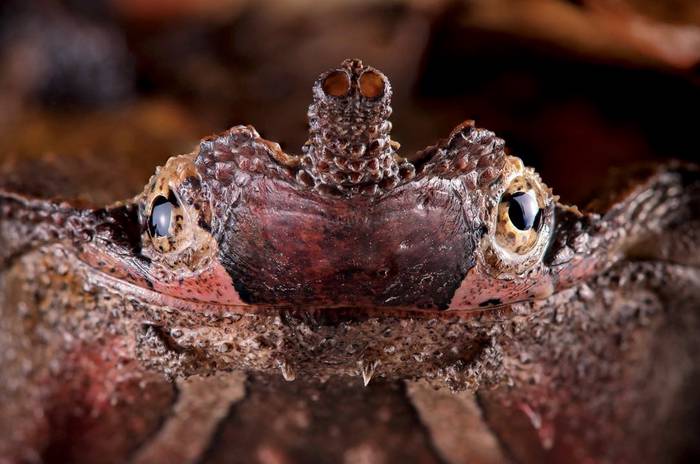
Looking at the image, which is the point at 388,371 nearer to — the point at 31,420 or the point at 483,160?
the point at 483,160

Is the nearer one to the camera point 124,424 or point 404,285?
point 404,285

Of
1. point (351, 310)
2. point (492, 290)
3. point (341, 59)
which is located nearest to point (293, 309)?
point (351, 310)

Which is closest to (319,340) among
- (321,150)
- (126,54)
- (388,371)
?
(388,371)

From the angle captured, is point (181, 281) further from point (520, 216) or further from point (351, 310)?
point (520, 216)

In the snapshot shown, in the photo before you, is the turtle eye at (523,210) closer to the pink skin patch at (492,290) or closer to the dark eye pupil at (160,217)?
the pink skin patch at (492,290)

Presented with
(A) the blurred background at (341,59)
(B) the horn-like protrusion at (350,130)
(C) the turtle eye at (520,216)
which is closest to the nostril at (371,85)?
(B) the horn-like protrusion at (350,130)

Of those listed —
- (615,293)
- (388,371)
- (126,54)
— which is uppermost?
(126,54)
